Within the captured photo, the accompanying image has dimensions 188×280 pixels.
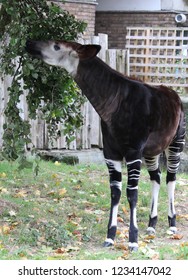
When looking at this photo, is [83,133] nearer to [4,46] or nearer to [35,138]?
[35,138]

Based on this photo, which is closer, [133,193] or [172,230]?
[133,193]

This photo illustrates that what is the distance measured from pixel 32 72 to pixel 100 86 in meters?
0.79

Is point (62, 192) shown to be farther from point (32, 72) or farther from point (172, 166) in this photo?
point (32, 72)

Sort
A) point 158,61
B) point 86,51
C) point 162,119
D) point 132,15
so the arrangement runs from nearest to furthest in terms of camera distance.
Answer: point 86,51 < point 162,119 < point 158,61 < point 132,15

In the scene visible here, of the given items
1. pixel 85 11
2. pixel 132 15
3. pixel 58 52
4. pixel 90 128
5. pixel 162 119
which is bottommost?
pixel 90 128

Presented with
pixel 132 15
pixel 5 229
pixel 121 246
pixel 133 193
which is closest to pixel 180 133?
pixel 133 193

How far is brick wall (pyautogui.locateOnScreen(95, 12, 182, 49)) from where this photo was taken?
21.4 metres

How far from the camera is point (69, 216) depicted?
8.64m

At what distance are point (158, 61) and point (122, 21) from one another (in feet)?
17.9

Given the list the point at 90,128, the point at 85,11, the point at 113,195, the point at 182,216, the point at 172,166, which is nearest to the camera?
the point at 113,195

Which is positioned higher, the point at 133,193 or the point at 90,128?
the point at 90,128

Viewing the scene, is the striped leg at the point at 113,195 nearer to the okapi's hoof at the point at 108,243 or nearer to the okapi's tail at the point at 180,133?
the okapi's hoof at the point at 108,243

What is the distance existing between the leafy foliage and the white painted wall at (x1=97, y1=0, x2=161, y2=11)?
13347mm

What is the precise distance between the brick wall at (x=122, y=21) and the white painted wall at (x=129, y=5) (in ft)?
0.43
